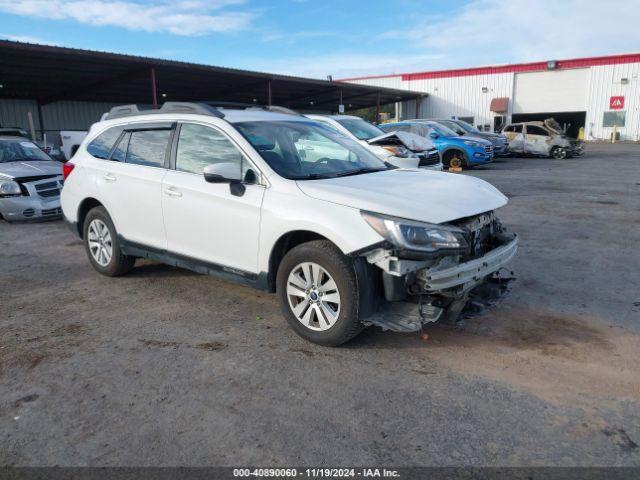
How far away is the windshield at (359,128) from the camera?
12.2 meters

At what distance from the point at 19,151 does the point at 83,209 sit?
5540 mm

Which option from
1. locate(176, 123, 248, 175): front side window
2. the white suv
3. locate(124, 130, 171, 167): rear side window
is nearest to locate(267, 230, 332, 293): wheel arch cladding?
the white suv

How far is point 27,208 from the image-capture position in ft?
29.3

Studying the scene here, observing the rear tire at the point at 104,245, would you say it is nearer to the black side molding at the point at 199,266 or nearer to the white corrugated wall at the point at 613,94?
the black side molding at the point at 199,266

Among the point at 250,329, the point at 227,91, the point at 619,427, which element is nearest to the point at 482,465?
the point at 619,427

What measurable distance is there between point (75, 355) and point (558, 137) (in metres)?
22.4

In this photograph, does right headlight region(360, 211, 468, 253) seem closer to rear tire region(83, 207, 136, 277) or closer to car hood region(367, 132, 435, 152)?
rear tire region(83, 207, 136, 277)

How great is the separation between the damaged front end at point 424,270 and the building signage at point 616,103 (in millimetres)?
39835

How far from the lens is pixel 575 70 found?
37.9 meters

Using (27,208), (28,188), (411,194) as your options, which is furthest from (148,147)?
(28,188)

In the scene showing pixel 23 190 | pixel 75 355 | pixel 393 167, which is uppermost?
pixel 393 167

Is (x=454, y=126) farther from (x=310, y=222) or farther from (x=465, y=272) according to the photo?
(x=310, y=222)

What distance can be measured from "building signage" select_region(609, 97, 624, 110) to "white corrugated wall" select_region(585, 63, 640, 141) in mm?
194

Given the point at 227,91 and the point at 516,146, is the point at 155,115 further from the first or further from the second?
the point at 227,91
